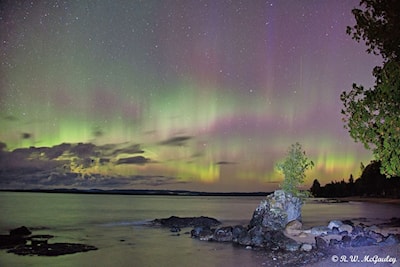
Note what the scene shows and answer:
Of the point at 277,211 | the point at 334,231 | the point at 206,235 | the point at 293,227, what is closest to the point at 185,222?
the point at 206,235

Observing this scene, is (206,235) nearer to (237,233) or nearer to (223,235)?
(223,235)

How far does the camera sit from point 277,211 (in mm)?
13734

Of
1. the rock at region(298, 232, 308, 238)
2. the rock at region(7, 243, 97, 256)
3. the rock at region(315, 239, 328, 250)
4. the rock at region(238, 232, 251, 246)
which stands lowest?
the rock at region(7, 243, 97, 256)

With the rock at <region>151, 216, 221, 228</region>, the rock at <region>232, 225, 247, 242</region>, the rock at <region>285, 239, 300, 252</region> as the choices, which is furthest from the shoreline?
the rock at <region>285, 239, 300, 252</region>

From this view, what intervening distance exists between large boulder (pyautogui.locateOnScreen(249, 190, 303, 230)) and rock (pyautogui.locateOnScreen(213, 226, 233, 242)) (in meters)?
0.96

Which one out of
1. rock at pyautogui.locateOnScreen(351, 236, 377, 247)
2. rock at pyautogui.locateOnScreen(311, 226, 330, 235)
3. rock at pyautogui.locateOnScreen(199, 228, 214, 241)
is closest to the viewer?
rock at pyautogui.locateOnScreen(351, 236, 377, 247)

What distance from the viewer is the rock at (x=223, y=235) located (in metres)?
13.2

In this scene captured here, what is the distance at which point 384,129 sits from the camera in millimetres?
7723

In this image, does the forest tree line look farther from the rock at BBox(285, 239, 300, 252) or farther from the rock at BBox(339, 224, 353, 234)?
the rock at BBox(285, 239, 300, 252)

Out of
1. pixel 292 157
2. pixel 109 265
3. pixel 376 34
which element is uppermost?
pixel 376 34

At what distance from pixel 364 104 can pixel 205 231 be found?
25.7 ft

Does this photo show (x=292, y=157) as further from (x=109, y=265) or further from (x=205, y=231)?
(x=109, y=265)

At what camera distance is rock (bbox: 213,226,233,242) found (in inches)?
519

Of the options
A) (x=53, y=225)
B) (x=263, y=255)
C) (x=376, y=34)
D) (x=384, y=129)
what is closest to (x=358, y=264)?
(x=384, y=129)
